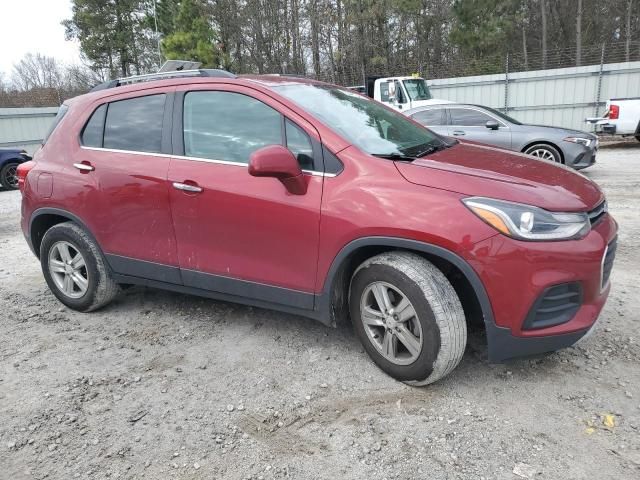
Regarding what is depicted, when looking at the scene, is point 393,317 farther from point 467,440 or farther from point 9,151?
point 9,151

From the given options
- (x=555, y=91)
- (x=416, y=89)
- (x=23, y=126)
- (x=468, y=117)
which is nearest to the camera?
(x=468, y=117)

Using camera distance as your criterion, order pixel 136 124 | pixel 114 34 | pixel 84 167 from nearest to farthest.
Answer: pixel 136 124
pixel 84 167
pixel 114 34

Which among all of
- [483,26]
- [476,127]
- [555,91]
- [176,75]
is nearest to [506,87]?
[555,91]

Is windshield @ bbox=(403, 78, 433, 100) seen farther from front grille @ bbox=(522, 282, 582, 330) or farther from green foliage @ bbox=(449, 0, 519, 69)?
front grille @ bbox=(522, 282, 582, 330)

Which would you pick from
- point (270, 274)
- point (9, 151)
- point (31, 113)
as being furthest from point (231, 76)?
point (31, 113)

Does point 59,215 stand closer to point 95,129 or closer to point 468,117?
point 95,129

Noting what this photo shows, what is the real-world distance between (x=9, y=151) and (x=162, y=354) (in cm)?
1126

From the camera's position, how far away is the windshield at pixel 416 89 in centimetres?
1474

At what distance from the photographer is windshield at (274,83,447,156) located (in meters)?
3.05

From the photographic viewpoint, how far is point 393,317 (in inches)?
111

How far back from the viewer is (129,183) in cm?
356

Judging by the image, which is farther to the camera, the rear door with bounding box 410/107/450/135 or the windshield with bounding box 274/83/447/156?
the rear door with bounding box 410/107/450/135

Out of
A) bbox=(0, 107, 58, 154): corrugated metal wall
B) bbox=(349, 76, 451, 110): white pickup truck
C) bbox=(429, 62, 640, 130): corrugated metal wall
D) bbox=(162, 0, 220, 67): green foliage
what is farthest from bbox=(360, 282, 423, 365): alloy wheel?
bbox=(162, 0, 220, 67): green foliage

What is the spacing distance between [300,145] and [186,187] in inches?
33.0
